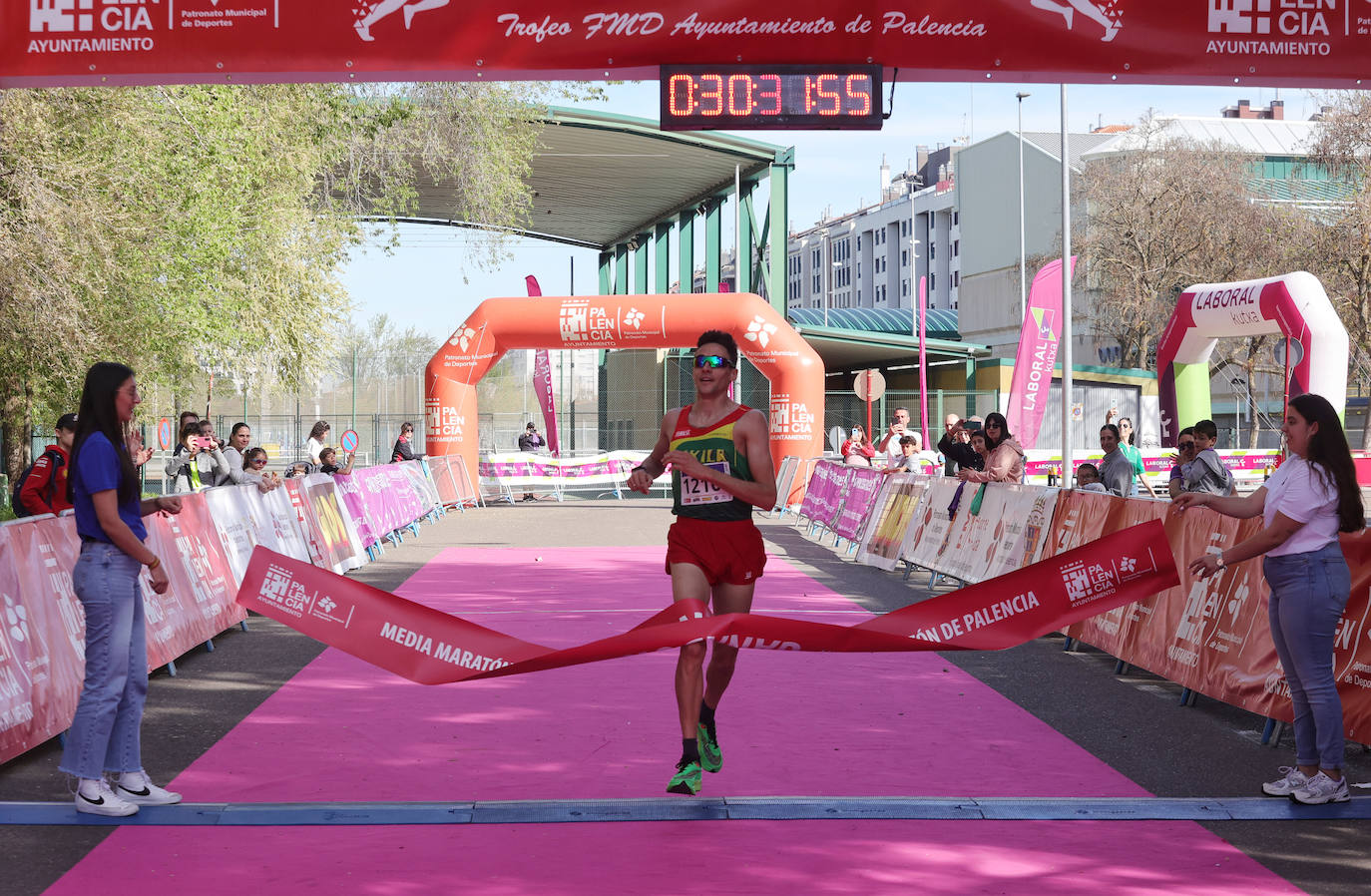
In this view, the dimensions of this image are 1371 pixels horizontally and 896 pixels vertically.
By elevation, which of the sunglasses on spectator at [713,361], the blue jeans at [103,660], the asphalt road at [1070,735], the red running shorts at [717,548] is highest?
the sunglasses on spectator at [713,361]

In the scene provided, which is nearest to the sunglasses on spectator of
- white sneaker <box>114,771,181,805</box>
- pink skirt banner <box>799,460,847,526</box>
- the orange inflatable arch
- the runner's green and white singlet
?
the runner's green and white singlet

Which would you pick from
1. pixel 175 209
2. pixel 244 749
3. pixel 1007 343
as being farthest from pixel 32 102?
pixel 1007 343

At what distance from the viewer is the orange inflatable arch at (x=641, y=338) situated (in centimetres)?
3114

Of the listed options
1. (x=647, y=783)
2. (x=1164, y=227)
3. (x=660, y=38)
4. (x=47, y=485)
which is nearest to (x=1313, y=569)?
(x=647, y=783)

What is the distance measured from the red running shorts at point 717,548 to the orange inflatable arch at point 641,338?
24.6m

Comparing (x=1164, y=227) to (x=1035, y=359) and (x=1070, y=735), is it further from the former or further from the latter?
(x=1070, y=735)

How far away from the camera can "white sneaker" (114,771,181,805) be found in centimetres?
636

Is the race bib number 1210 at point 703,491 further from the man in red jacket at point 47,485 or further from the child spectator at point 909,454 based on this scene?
the child spectator at point 909,454

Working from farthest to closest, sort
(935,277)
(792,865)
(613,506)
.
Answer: (935,277) < (613,506) < (792,865)

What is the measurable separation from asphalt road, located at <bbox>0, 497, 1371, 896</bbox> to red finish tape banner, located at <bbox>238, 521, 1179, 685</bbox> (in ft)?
2.89

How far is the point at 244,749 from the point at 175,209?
15585 mm

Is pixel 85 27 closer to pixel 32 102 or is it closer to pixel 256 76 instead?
pixel 256 76

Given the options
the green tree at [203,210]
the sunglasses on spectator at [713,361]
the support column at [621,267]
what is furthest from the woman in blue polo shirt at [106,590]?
the support column at [621,267]

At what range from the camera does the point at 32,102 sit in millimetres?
17406
